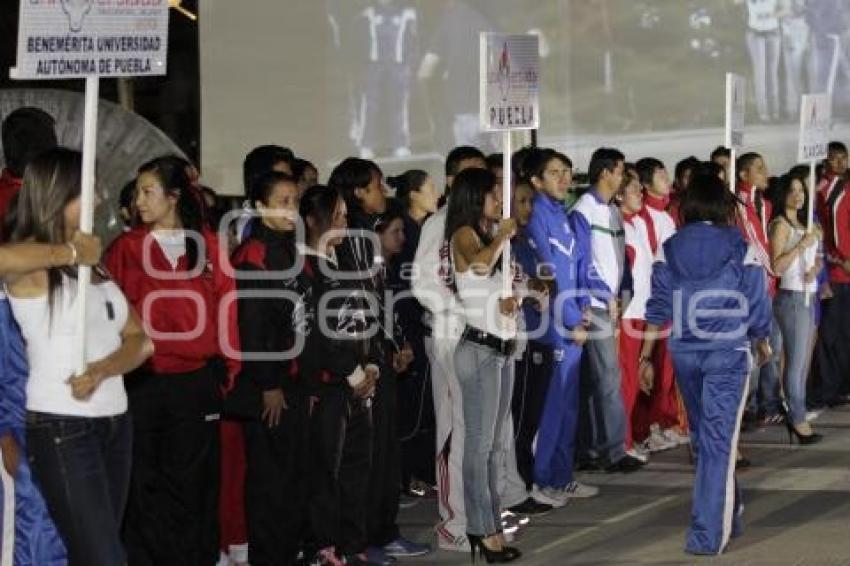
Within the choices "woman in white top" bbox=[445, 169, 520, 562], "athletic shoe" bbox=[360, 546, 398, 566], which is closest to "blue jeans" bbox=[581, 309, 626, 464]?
"woman in white top" bbox=[445, 169, 520, 562]

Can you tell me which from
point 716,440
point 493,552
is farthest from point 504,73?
point 493,552

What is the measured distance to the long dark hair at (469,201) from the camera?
9273 millimetres

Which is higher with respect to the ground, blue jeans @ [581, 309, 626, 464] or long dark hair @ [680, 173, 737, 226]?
long dark hair @ [680, 173, 737, 226]

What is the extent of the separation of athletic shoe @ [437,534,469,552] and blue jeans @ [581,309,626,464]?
95.2 inches

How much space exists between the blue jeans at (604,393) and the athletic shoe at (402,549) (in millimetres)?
2609

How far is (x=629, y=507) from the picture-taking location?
36.0 feet

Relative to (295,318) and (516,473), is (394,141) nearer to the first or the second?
(516,473)

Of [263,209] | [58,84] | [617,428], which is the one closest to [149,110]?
[58,84]

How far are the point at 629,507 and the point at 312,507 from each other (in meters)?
2.57

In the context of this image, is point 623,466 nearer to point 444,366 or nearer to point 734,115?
point 734,115

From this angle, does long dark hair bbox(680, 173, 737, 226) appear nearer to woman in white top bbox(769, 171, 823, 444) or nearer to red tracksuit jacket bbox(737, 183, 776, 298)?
red tracksuit jacket bbox(737, 183, 776, 298)

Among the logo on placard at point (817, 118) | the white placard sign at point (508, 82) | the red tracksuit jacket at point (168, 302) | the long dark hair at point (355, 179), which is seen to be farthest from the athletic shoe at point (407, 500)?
the logo on placard at point (817, 118)

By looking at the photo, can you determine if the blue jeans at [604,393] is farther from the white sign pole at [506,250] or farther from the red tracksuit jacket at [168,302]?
the red tracksuit jacket at [168,302]

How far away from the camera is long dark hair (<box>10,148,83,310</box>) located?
21.4 feet
